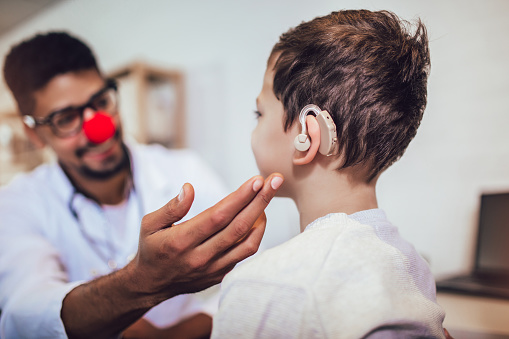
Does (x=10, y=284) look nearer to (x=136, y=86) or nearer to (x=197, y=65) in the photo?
(x=136, y=86)

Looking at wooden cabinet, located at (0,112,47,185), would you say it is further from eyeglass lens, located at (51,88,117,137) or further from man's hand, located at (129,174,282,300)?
man's hand, located at (129,174,282,300)

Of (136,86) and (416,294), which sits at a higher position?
(136,86)

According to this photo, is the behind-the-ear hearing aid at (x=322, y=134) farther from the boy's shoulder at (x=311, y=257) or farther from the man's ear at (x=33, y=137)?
the man's ear at (x=33, y=137)

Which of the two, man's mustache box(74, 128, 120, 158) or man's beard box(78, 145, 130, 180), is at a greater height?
A: man's mustache box(74, 128, 120, 158)

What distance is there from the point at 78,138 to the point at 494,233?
3.70 ft

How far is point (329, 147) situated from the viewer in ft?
1.65

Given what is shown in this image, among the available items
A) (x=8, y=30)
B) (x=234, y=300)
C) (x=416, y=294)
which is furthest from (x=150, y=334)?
(x=8, y=30)

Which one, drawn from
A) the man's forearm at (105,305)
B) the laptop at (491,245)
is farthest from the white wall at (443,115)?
the man's forearm at (105,305)

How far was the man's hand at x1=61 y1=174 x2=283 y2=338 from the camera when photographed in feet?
1.54

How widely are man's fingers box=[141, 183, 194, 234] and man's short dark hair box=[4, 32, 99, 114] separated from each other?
0.60m

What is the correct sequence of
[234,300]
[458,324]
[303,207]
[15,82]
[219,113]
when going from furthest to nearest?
[219,113], [15,82], [458,324], [303,207], [234,300]

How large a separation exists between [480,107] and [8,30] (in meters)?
1.21

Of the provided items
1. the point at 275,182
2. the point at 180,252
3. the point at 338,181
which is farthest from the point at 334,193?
the point at 180,252

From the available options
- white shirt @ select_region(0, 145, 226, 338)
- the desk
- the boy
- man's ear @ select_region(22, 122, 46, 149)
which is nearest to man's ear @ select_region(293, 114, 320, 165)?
the boy
